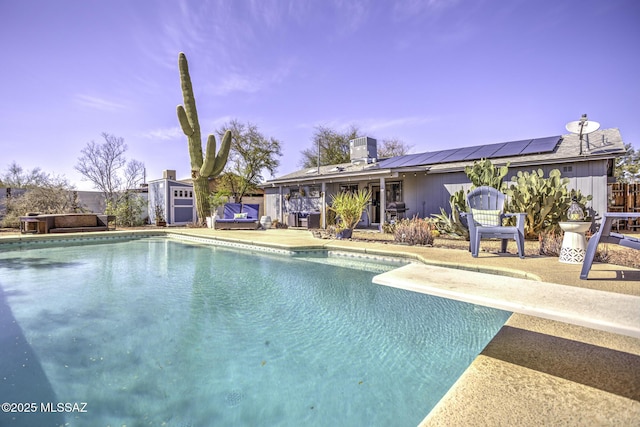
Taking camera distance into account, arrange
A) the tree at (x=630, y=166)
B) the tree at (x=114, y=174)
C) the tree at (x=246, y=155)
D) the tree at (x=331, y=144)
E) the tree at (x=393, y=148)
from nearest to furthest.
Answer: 1. the tree at (x=114, y=174)
2. the tree at (x=246, y=155)
3. the tree at (x=630, y=166)
4. the tree at (x=331, y=144)
5. the tree at (x=393, y=148)

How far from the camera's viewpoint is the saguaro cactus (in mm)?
12297

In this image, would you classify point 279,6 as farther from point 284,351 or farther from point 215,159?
point 284,351

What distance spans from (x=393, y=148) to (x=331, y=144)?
5371mm

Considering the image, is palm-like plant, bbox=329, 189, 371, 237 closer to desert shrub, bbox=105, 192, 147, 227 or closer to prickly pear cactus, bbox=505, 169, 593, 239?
prickly pear cactus, bbox=505, 169, 593, 239

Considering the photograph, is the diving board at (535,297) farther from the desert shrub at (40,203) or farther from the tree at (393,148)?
the tree at (393,148)

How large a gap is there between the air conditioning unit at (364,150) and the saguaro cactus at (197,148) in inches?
226

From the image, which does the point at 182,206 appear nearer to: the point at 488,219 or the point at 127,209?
the point at 127,209

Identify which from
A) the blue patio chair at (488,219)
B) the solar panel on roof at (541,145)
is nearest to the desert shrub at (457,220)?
the blue patio chair at (488,219)

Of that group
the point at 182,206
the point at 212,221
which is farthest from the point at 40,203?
the point at 212,221

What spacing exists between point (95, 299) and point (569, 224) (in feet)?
21.2

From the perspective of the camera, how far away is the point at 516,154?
29.8 ft

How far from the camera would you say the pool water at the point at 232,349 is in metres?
1.84

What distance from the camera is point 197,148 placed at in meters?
13.0

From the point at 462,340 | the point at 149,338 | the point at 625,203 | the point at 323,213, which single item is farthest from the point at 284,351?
the point at 625,203
